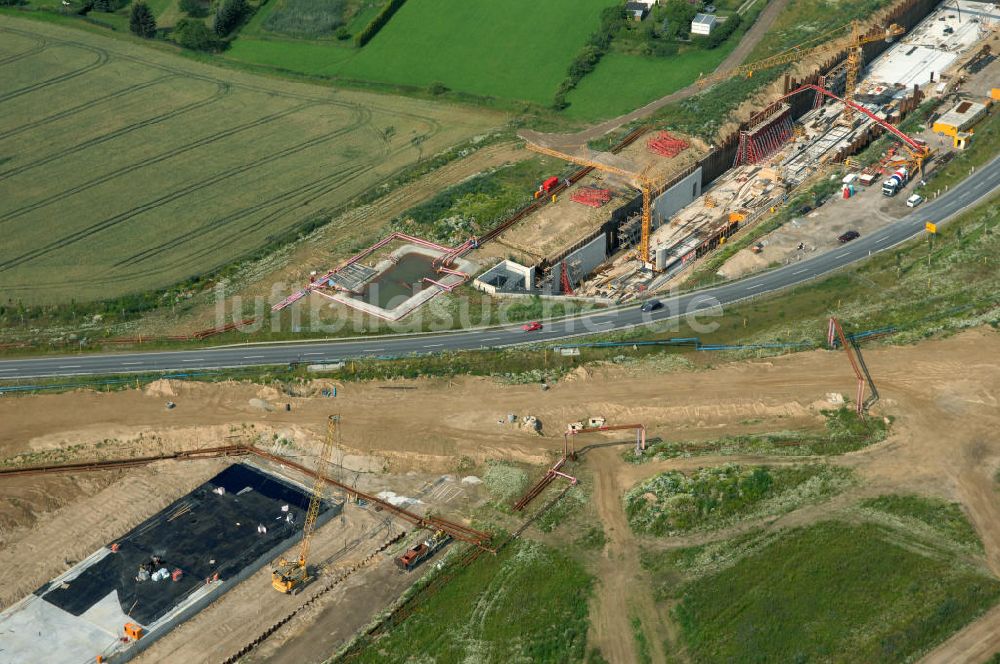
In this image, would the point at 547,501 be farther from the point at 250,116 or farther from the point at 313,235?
the point at 250,116

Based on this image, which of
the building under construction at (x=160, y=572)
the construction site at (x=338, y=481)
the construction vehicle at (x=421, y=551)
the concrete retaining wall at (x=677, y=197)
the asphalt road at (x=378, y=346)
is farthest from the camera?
the concrete retaining wall at (x=677, y=197)

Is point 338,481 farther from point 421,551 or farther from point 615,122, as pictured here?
point 615,122

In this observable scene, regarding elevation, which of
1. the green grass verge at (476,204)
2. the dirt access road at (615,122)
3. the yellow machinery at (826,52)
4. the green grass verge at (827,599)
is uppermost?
the yellow machinery at (826,52)

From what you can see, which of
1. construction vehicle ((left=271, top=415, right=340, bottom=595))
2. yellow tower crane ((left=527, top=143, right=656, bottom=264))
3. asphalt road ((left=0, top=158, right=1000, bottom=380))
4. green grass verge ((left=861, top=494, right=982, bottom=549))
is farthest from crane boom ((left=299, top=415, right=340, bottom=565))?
yellow tower crane ((left=527, top=143, right=656, bottom=264))

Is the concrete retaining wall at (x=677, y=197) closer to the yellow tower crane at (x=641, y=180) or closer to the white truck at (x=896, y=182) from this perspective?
the yellow tower crane at (x=641, y=180)

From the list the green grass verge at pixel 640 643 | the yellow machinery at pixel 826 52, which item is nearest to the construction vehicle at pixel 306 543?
the green grass verge at pixel 640 643

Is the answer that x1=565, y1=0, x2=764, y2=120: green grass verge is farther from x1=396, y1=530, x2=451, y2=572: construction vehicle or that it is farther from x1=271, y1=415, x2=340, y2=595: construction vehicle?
x1=396, y1=530, x2=451, y2=572: construction vehicle

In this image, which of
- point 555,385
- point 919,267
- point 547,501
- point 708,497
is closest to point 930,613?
point 708,497
